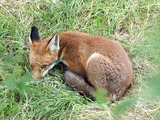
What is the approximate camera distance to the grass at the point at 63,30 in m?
4.70

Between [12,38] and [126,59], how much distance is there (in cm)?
187

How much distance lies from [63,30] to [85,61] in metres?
1.12

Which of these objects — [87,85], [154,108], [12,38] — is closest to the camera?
[154,108]

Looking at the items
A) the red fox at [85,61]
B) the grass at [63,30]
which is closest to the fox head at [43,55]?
the red fox at [85,61]

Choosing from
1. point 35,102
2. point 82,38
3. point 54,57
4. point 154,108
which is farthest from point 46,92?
point 154,108

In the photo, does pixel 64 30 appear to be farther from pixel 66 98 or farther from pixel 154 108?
pixel 154 108

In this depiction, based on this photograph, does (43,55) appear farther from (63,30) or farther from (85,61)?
(63,30)

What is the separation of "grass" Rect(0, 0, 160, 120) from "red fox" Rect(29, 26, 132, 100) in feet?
0.52

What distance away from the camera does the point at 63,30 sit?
20.1 ft

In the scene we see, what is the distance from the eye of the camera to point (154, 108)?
4.76m

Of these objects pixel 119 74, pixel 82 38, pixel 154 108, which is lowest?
pixel 154 108

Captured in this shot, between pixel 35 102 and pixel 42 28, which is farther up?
pixel 42 28

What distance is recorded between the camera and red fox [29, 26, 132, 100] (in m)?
4.97

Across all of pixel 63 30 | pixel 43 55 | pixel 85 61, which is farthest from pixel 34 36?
pixel 85 61
